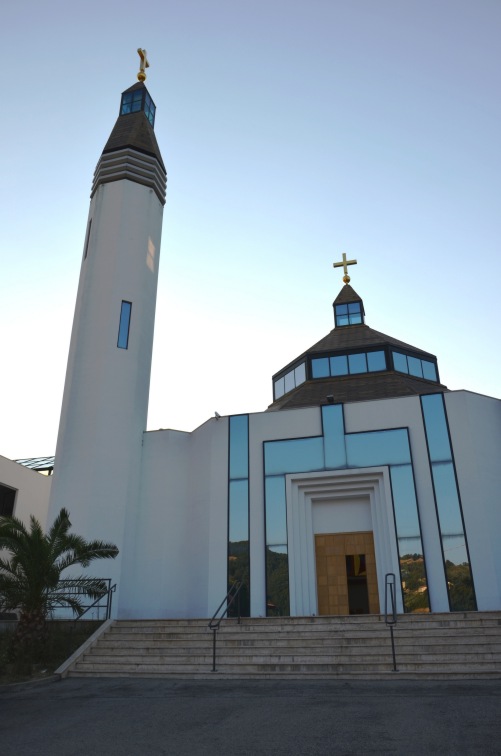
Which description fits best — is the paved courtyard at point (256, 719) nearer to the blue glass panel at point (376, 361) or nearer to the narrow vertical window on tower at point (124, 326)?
the narrow vertical window on tower at point (124, 326)

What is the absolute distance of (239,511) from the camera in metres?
18.0

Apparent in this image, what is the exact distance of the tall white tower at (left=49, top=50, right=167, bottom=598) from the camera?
724 inches

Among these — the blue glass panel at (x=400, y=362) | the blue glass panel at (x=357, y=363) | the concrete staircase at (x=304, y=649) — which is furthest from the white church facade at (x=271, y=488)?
the concrete staircase at (x=304, y=649)

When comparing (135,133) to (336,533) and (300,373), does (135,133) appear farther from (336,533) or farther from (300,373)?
(336,533)

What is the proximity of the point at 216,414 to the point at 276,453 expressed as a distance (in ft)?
8.16

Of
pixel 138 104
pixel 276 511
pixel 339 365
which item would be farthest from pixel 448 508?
pixel 138 104

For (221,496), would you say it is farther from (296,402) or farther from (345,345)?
(345,345)

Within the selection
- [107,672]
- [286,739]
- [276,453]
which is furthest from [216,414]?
[286,739]

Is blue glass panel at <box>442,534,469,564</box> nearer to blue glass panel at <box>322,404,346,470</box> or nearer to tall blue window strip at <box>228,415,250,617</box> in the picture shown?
blue glass panel at <box>322,404,346,470</box>

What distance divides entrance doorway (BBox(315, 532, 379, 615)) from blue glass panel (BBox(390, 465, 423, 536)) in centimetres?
143

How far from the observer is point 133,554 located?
1842cm

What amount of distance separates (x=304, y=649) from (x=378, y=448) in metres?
7.39

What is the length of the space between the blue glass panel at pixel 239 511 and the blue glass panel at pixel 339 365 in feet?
24.2

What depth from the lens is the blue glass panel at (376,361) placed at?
75.9 ft
